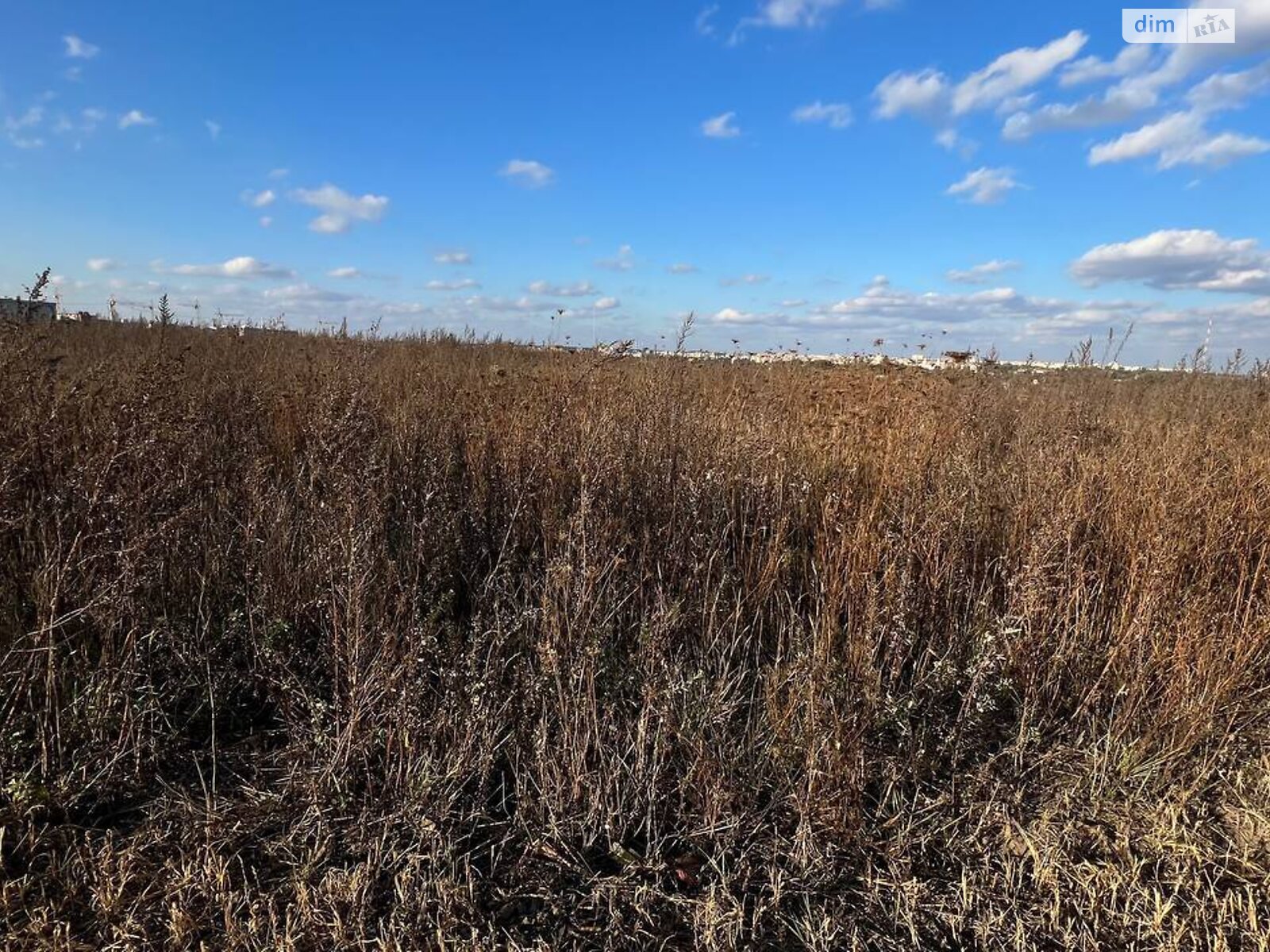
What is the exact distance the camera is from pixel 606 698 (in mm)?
2330

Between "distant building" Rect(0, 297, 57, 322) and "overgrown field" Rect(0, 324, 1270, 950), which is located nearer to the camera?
"overgrown field" Rect(0, 324, 1270, 950)

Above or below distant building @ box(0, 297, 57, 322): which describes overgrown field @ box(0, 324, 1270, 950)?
below

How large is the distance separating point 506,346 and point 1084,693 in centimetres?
1002

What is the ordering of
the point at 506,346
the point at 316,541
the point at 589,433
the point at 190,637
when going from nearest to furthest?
the point at 190,637 < the point at 316,541 < the point at 589,433 < the point at 506,346

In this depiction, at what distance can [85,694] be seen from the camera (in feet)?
6.52

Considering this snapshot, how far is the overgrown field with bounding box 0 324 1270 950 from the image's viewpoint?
1.71 m

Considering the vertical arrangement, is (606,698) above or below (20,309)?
below

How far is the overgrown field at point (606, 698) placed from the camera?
1714 millimetres

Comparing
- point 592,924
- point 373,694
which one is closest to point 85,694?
Result: point 373,694

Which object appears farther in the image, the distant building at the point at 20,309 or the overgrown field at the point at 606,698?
the distant building at the point at 20,309

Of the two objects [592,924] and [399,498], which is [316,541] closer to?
[399,498]

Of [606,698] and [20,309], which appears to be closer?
[606,698]

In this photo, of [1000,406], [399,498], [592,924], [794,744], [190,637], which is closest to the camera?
[592,924]

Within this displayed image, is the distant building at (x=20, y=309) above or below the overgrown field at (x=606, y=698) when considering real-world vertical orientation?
above
